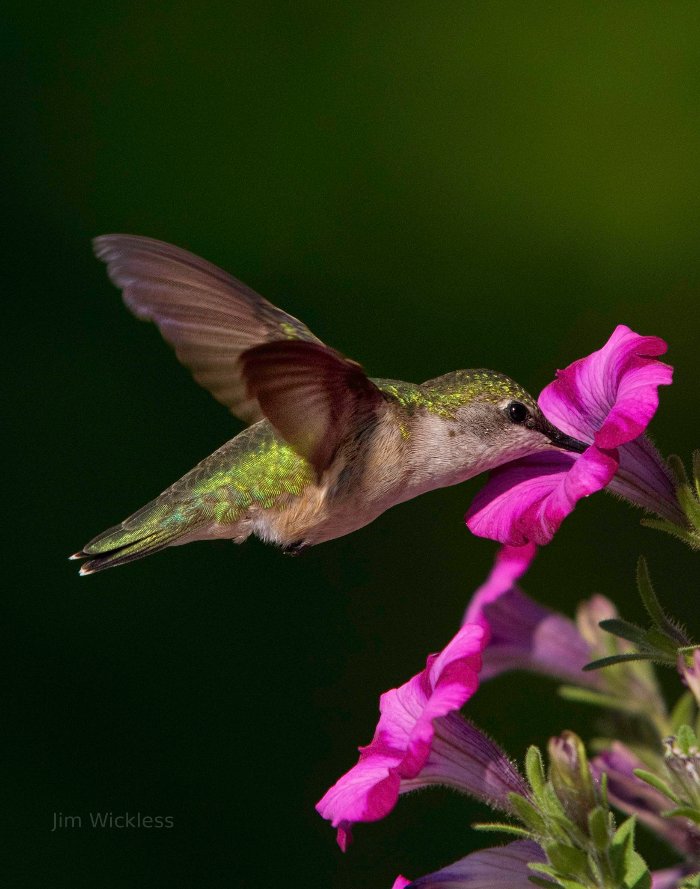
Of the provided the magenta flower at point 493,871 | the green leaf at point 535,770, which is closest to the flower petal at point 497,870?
the magenta flower at point 493,871

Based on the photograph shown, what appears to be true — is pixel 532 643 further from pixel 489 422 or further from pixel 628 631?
pixel 628 631

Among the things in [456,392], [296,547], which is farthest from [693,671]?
[296,547]

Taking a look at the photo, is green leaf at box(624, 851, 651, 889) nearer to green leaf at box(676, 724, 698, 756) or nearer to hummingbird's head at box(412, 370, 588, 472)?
A: green leaf at box(676, 724, 698, 756)

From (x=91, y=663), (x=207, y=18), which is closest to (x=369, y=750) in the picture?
(x=91, y=663)

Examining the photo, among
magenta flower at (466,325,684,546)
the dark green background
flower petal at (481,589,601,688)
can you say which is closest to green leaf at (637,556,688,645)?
magenta flower at (466,325,684,546)

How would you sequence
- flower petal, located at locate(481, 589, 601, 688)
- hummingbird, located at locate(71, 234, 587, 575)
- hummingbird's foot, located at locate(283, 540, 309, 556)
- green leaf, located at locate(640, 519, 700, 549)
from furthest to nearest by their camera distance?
flower petal, located at locate(481, 589, 601, 688) → hummingbird's foot, located at locate(283, 540, 309, 556) → hummingbird, located at locate(71, 234, 587, 575) → green leaf, located at locate(640, 519, 700, 549)

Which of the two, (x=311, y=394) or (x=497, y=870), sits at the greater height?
→ (x=311, y=394)
